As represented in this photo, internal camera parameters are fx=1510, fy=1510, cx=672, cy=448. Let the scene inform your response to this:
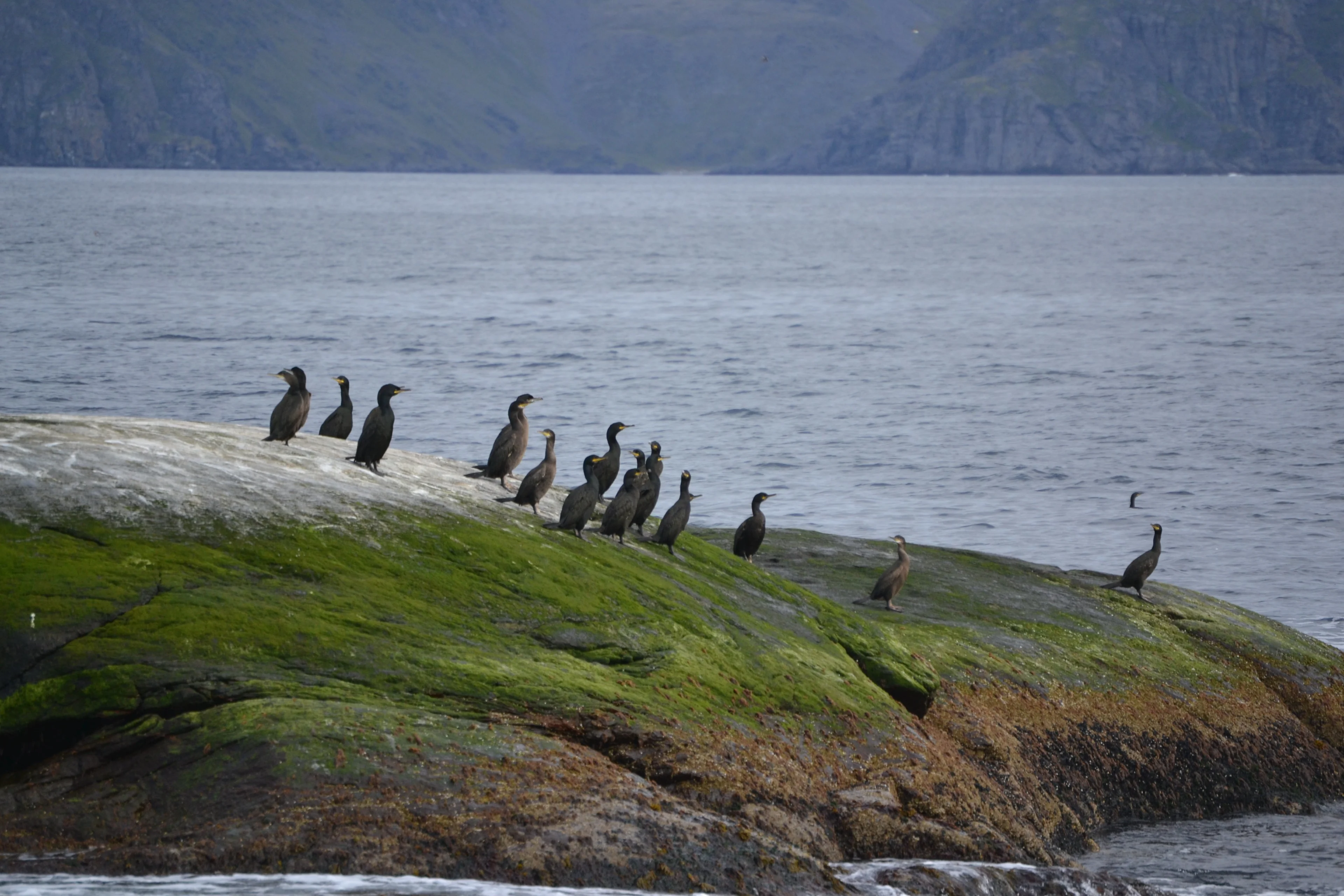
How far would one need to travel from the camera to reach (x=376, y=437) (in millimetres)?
17656

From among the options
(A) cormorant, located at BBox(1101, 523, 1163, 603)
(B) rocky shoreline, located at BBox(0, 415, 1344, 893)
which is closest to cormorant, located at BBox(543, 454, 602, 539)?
(B) rocky shoreline, located at BBox(0, 415, 1344, 893)

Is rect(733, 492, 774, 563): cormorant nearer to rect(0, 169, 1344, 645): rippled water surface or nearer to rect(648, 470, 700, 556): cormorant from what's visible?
rect(648, 470, 700, 556): cormorant

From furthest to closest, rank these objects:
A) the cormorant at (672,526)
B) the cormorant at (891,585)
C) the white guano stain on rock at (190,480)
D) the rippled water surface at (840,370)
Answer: the rippled water surface at (840,370)
the cormorant at (891,585)
the cormorant at (672,526)
the white guano stain on rock at (190,480)

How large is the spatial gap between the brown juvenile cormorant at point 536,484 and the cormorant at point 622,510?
83 cm

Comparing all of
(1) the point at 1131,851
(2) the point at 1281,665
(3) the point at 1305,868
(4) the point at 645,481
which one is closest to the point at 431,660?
(4) the point at 645,481

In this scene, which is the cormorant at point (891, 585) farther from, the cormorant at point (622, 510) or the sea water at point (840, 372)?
the sea water at point (840, 372)

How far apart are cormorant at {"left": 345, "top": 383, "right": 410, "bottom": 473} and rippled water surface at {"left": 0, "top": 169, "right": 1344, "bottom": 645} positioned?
10581 millimetres

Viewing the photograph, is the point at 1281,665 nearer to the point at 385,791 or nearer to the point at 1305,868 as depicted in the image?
the point at 1305,868

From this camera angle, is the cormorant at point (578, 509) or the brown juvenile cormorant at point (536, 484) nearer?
the cormorant at point (578, 509)

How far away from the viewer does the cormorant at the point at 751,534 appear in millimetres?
22172

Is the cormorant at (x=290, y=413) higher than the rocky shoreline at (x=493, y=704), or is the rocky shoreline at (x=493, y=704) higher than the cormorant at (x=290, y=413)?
the cormorant at (x=290, y=413)

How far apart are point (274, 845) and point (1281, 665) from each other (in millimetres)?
15546

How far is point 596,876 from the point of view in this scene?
1153cm

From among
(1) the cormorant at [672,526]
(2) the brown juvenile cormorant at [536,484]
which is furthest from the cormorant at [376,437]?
(1) the cormorant at [672,526]
